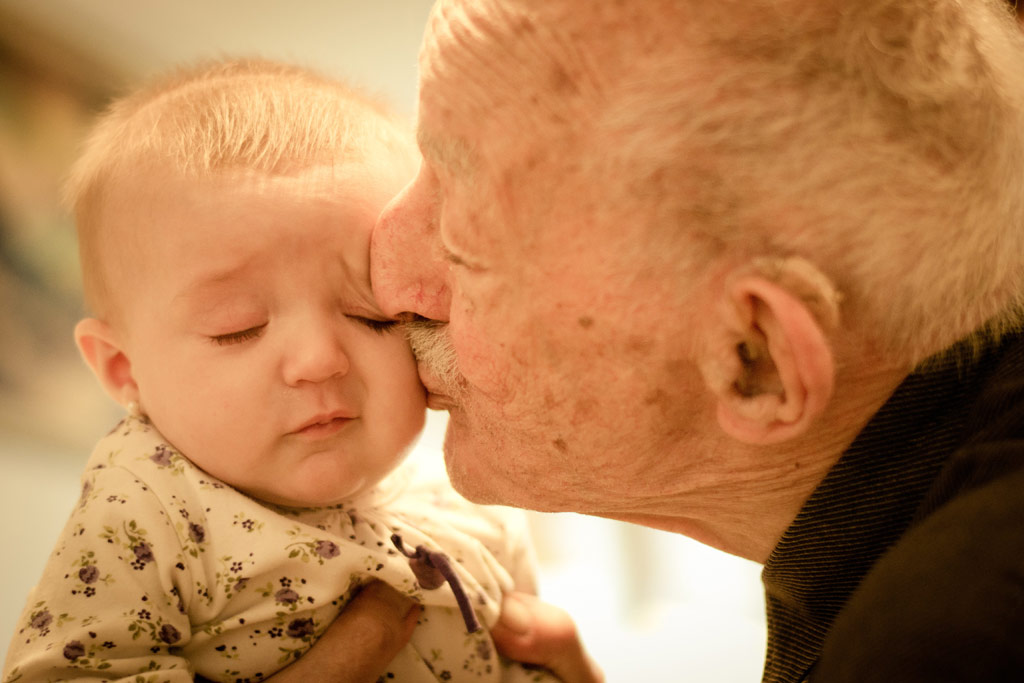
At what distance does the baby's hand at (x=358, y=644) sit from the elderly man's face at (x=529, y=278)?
243 millimetres

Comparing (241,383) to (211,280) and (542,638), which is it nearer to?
(211,280)

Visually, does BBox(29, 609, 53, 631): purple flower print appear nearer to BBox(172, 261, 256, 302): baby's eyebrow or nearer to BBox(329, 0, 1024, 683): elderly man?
BBox(172, 261, 256, 302): baby's eyebrow

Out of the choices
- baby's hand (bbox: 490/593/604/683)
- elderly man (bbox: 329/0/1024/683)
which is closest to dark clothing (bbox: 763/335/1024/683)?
elderly man (bbox: 329/0/1024/683)

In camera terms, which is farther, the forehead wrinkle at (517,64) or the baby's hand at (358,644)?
the baby's hand at (358,644)

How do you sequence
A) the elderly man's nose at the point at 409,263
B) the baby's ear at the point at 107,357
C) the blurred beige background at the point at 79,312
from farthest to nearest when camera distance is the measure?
the blurred beige background at the point at 79,312, the baby's ear at the point at 107,357, the elderly man's nose at the point at 409,263

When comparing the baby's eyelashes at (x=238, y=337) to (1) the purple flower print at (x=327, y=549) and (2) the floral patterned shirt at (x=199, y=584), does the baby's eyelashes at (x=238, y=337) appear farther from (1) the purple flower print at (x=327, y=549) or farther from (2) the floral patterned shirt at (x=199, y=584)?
(1) the purple flower print at (x=327, y=549)

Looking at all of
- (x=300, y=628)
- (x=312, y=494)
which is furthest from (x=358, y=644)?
(x=312, y=494)

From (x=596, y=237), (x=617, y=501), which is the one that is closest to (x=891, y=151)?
(x=596, y=237)

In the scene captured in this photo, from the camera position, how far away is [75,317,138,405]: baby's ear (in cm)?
112

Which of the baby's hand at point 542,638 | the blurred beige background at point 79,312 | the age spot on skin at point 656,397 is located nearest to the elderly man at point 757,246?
the age spot on skin at point 656,397

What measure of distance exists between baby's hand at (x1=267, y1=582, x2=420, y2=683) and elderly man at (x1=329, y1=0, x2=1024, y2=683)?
309 mm

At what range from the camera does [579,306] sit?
0.89 m

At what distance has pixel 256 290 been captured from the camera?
3.36 feet

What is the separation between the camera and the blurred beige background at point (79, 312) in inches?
67.6
